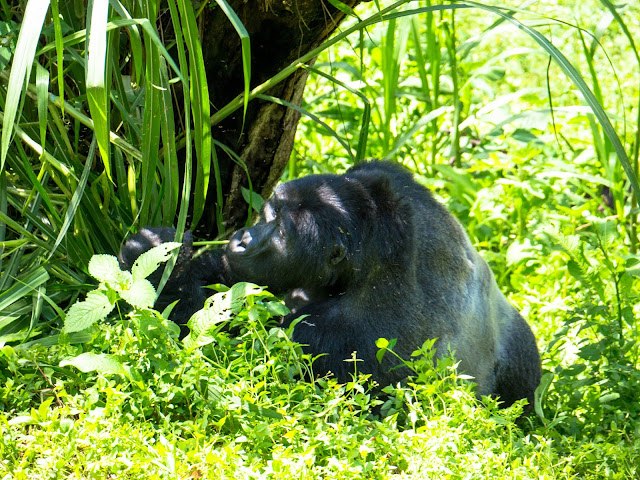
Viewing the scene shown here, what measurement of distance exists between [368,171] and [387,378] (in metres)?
0.73

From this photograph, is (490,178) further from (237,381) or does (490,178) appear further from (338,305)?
(237,381)

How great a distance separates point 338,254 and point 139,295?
789mm

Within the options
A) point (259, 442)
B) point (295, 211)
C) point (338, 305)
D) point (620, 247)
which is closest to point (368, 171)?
point (295, 211)

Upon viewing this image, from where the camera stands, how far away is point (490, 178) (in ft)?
15.1

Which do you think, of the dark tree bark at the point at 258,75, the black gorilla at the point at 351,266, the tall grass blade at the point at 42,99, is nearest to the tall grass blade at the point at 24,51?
the tall grass blade at the point at 42,99

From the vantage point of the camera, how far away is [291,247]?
2590mm

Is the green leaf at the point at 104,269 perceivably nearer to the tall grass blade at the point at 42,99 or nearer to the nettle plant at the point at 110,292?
the nettle plant at the point at 110,292

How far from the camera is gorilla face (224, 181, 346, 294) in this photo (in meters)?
2.57

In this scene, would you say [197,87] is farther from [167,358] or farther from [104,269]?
[167,358]

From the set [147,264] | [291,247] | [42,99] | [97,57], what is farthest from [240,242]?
[97,57]

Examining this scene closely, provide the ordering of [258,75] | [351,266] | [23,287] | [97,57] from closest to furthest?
[97,57] < [23,287] < [351,266] < [258,75]

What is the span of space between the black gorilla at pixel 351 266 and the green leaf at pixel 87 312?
0.53m

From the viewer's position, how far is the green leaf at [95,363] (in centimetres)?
190

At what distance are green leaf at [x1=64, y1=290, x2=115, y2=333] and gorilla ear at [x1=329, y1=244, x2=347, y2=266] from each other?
0.82 metres
